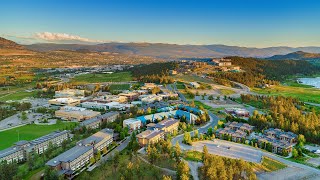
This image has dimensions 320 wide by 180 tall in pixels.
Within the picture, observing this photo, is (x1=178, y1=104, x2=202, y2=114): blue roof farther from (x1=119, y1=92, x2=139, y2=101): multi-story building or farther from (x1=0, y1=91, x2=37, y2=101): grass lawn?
(x1=0, y1=91, x2=37, y2=101): grass lawn

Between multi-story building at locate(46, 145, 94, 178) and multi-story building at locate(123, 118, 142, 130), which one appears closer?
multi-story building at locate(46, 145, 94, 178)

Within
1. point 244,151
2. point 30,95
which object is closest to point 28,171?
point 244,151

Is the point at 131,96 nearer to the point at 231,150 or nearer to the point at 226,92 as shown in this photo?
the point at 226,92

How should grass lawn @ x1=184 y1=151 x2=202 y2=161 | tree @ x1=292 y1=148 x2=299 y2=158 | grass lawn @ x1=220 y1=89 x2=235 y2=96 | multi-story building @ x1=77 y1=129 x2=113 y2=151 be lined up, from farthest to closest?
1. grass lawn @ x1=220 y1=89 x2=235 y2=96
2. multi-story building @ x1=77 y1=129 x2=113 y2=151
3. tree @ x1=292 y1=148 x2=299 y2=158
4. grass lawn @ x1=184 y1=151 x2=202 y2=161

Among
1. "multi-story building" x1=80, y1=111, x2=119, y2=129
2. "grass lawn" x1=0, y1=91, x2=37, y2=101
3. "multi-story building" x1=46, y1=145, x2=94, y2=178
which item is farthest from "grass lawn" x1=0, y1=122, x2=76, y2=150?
"grass lawn" x1=0, y1=91, x2=37, y2=101

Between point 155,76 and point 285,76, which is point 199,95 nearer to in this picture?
point 155,76

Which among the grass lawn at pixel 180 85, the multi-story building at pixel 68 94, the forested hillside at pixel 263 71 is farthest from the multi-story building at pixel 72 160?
the forested hillside at pixel 263 71

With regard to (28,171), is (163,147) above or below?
above

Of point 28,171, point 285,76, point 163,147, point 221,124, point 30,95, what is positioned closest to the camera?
point 28,171
